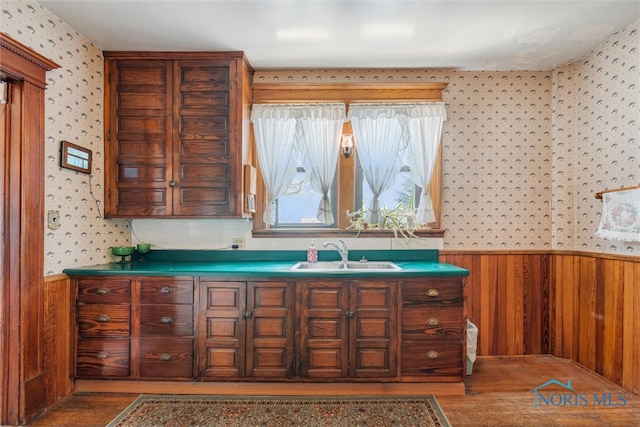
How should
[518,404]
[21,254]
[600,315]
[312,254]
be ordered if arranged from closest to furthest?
1. [21,254]
2. [518,404]
3. [600,315]
4. [312,254]

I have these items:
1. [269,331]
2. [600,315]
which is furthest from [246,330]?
[600,315]

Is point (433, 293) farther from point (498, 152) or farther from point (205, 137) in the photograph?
point (205, 137)

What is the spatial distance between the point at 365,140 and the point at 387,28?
2.86 feet

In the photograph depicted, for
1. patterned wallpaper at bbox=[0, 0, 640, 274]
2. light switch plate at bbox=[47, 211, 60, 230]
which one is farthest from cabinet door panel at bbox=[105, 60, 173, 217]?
light switch plate at bbox=[47, 211, 60, 230]

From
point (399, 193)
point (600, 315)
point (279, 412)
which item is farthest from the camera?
point (399, 193)

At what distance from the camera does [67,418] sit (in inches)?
82.6

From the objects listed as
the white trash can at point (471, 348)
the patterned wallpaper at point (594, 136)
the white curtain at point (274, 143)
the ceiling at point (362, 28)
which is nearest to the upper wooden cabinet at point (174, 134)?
the ceiling at point (362, 28)

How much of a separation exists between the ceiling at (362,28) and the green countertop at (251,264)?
1592 millimetres

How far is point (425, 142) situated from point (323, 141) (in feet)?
2.80

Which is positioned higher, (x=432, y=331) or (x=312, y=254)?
(x=312, y=254)

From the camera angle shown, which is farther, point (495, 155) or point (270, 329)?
point (495, 155)

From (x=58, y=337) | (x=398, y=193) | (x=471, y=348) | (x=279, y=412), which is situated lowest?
(x=279, y=412)

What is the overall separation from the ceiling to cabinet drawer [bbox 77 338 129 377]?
212cm

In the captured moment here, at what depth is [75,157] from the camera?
238 centimetres
